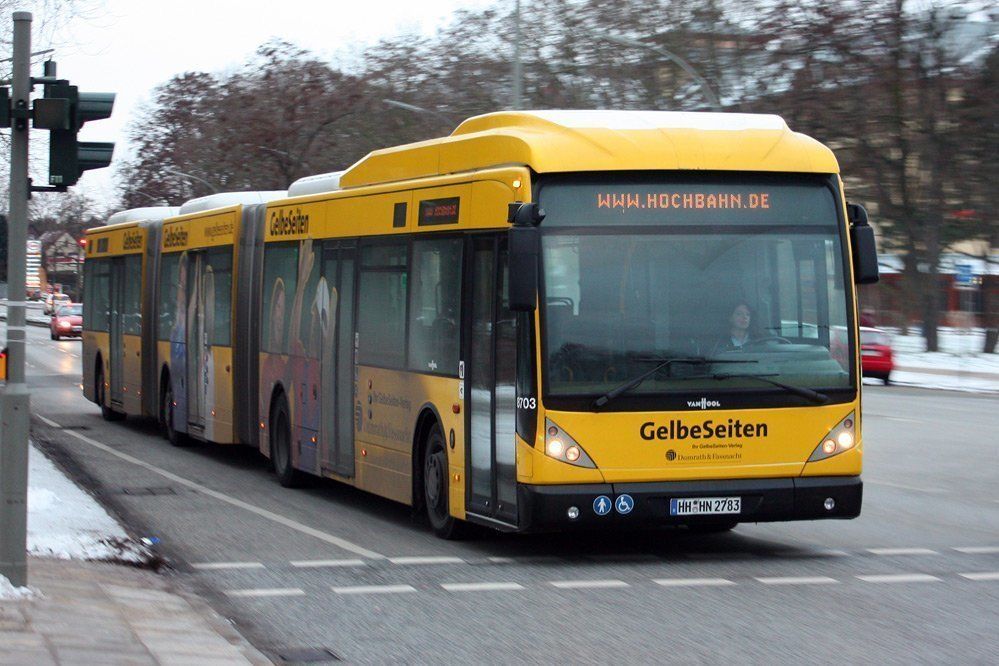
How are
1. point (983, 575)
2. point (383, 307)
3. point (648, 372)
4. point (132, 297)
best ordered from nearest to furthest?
point (983, 575) → point (648, 372) → point (383, 307) → point (132, 297)

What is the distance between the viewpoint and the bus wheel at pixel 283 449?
16494mm

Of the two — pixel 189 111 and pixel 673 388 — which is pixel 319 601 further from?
pixel 189 111

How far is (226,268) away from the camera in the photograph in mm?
19688

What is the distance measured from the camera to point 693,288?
10.8 metres

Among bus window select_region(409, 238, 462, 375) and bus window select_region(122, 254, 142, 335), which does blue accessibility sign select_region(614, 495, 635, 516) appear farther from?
bus window select_region(122, 254, 142, 335)

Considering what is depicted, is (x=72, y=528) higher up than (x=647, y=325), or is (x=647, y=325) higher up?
(x=647, y=325)

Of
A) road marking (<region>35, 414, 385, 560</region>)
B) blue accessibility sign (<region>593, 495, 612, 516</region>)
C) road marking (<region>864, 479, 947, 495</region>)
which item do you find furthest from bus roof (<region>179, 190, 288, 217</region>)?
blue accessibility sign (<region>593, 495, 612, 516</region>)

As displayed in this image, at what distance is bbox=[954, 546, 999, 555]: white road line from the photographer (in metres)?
11.4

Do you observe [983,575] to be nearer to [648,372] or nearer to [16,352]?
[648,372]

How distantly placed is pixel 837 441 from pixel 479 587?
9.26 ft

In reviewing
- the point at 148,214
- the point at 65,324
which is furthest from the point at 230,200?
the point at 65,324

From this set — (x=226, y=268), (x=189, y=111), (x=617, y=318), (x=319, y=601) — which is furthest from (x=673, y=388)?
(x=189, y=111)

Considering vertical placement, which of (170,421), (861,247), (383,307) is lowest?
(170,421)

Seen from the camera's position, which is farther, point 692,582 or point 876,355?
point 876,355
